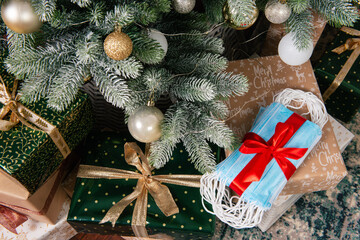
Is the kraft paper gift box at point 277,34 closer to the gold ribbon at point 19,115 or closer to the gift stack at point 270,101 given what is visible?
the gift stack at point 270,101

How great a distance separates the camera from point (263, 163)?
67cm

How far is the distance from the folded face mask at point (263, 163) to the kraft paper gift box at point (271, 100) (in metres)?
0.04

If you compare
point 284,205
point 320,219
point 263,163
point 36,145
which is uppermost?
point 36,145

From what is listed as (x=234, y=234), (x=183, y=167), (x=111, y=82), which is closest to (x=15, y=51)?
(x=111, y=82)

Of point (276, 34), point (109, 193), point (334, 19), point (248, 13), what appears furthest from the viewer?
point (276, 34)

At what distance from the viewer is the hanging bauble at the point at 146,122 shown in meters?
0.58

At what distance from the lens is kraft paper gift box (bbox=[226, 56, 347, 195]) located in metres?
0.72

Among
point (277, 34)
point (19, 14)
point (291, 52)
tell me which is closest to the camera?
point (19, 14)

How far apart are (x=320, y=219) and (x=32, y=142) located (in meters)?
0.83

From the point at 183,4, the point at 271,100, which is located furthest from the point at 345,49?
the point at 183,4

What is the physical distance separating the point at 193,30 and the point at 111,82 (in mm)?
207

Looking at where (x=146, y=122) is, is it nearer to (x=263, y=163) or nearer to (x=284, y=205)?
(x=263, y=163)

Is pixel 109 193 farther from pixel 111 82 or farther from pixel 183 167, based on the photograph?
pixel 111 82

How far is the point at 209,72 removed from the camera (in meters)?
0.65
